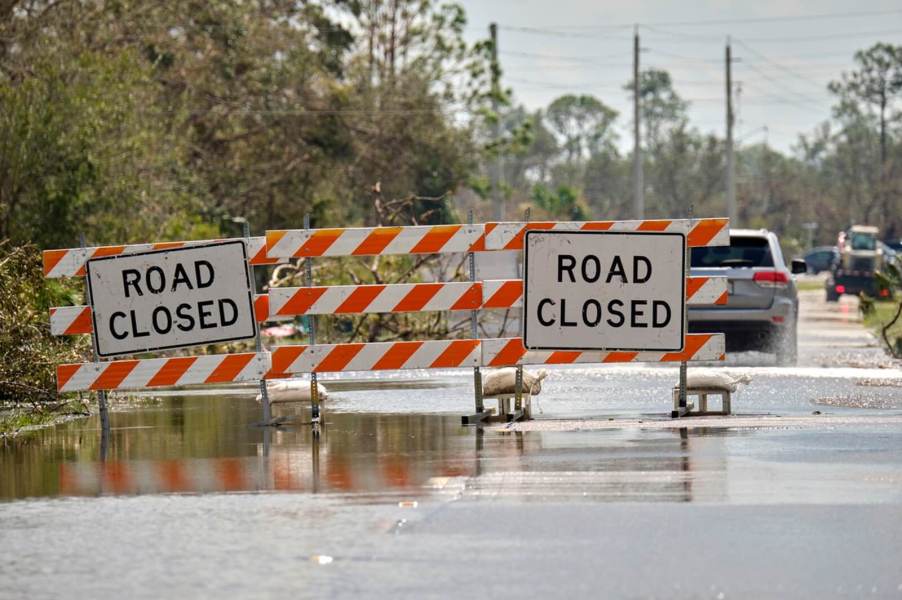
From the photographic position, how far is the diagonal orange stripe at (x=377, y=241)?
13.4m

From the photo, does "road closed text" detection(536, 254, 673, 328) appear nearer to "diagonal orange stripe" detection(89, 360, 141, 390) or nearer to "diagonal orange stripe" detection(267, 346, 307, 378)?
"diagonal orange stripe" detection(267, 346, 307, 378)

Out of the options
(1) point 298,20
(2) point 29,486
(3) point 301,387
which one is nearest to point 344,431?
(3) point 301,387

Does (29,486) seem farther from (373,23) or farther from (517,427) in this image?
(373,23)

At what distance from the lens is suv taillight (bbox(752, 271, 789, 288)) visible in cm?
2258

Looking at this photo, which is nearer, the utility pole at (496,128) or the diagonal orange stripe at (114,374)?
the diagonal orange stripe at (114,374)

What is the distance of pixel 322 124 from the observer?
162ft

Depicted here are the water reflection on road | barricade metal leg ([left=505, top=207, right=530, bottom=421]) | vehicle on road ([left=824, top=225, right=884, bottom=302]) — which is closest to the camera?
the water reflection on road

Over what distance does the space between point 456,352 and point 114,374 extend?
2515mm

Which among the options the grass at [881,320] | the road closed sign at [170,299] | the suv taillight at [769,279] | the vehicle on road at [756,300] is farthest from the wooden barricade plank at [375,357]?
the grass at [881,320]

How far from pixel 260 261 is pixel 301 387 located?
1.21 m

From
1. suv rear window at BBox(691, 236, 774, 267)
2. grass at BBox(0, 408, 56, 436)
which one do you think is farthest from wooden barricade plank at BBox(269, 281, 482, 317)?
suv rear window at BBox(691, 236, 774, 267)

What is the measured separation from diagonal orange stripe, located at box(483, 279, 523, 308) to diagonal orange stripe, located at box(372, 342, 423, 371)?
63 centimetres

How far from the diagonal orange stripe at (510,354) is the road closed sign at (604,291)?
0.47 ft

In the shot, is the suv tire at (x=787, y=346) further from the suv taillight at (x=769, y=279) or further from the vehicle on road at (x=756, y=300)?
the suv taillight at (x=769, y=279)
